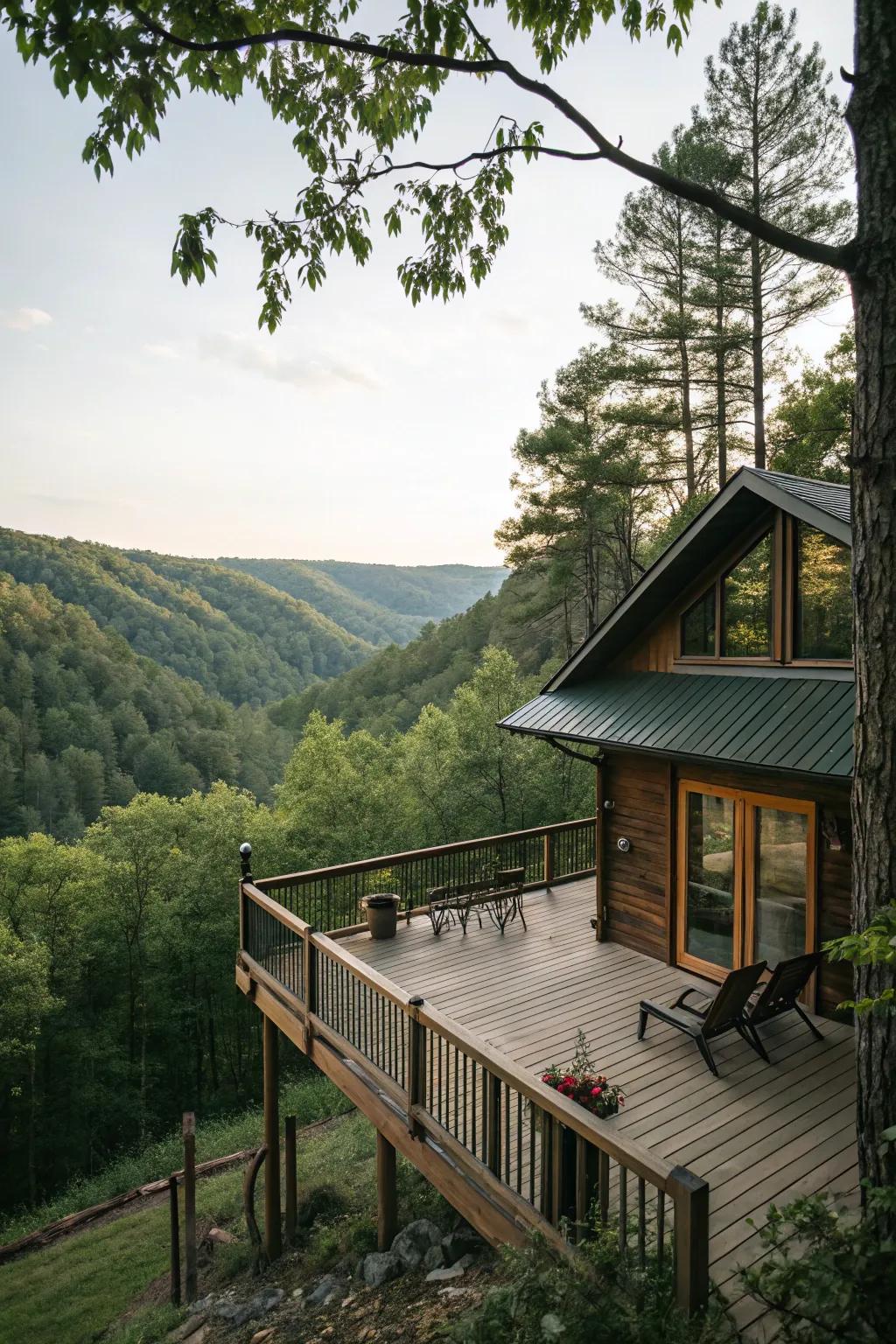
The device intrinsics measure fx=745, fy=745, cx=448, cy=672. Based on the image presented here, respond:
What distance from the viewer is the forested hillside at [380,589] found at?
106 metres

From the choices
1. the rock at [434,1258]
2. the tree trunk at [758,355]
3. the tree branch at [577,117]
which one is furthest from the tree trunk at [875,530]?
the tree trunk at [758,355]

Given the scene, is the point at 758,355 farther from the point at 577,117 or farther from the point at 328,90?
the point at 577,117

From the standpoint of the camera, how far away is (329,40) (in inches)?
133

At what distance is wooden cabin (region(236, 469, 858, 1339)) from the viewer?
455cm

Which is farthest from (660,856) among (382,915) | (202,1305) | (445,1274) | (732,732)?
(202,1305)

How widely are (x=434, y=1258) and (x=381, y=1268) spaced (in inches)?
23.7

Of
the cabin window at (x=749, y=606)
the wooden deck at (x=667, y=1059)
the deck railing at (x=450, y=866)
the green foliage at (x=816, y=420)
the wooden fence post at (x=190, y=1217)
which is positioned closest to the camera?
the wooden deck at (x=667, y=1059)

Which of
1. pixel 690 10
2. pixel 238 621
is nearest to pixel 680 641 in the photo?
pixel 690 10

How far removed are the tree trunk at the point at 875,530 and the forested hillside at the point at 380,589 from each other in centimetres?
9541

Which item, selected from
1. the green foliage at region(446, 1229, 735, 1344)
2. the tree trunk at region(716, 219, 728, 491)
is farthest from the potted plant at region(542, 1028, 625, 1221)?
the tree trunk at region(716, 219, 728, 491)

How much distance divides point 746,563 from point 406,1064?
5767 millimetres

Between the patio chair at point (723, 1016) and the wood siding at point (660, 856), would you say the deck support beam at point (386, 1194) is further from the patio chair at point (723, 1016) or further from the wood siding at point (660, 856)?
the wood siding at point (660, 856)

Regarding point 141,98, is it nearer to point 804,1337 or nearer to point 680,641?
point 804,1337

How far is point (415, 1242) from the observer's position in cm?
737
